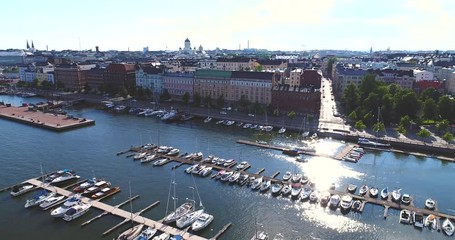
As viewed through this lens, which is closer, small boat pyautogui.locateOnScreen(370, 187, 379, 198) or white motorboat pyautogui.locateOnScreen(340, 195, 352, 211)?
white motorboat pyautogui.locateOnScreen(340, 195, 352, 211)

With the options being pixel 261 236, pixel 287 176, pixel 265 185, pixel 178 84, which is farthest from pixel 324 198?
pixel 178 84

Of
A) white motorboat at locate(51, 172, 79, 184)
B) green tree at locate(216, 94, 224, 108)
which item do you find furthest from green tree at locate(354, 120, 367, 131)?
white motorboat at locate(51, 172, 79, 184)

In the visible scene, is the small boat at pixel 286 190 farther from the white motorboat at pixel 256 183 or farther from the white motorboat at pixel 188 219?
the white motorboat at pixel 188 219

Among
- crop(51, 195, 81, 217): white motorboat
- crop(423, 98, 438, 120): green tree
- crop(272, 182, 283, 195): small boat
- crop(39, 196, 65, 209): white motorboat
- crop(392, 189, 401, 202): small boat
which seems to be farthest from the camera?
crop(423, 98, 438, 120): green tree

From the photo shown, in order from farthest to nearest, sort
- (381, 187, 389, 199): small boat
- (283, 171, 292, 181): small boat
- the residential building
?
the residential building < (283, 171, 292, 181): small boat < (381, 187, 389, 199): small boat

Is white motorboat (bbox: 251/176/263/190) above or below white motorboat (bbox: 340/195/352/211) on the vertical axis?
above

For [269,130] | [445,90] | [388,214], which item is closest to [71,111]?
[269,130]

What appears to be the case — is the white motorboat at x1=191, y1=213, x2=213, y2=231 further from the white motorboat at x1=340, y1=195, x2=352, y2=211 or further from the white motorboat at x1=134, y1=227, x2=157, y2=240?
the white motorboat at x1=340, y1=195, x2=352, y2=211
